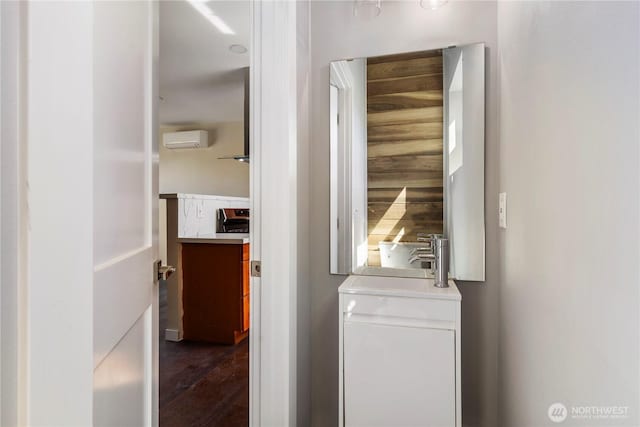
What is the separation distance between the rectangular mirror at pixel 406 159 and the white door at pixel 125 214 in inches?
36.4

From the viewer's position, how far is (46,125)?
1.43ft

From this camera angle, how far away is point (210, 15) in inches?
95.7

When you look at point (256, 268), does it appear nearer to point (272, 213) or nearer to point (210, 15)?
point (272, 213)

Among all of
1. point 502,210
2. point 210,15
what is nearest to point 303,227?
point 502,210

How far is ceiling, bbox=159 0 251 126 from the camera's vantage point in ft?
7.90

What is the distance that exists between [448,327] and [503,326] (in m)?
0.27

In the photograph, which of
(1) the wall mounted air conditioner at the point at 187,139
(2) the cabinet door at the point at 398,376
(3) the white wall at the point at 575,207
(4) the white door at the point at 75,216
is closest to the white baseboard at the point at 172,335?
(2) the cabinet door at the point at 398,376

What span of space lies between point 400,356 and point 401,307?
0.18 meters

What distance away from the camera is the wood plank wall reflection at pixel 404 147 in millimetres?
1565

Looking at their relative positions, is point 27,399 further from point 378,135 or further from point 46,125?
point 378,135

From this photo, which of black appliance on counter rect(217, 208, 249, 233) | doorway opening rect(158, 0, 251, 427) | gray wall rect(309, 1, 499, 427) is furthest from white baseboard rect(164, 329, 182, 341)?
gray wall rect(309, 1, 499, 427)

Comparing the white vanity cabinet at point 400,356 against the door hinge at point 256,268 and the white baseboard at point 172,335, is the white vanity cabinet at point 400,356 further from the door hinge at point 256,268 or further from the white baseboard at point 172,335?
the white baseboard at point 172,335

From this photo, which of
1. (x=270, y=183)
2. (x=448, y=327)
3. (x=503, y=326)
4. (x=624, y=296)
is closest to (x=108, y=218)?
(x=270, y=183)

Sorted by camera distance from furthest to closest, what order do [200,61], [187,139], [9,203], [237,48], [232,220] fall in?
[187,139], [232,220], [200,61], [237,48], [9,203]
